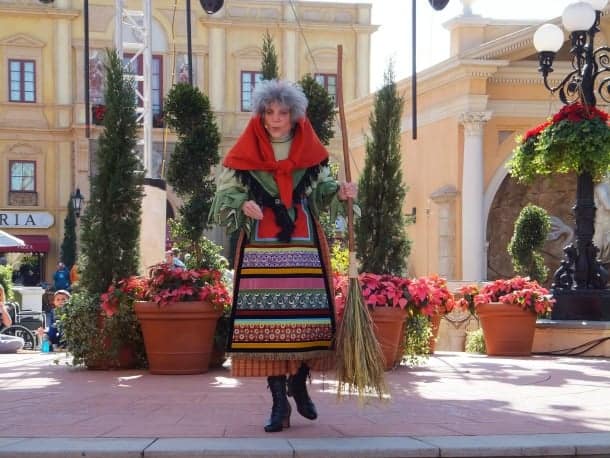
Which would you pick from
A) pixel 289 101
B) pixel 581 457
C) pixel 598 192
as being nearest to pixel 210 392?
pixel 289 101

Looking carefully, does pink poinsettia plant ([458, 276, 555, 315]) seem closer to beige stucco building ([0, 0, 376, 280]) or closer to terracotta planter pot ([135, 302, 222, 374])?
terracotta planter pot ([135, 302, 222, 374])

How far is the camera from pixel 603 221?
19.4 meters

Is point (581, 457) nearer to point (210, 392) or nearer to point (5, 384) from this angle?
point (210, 392)

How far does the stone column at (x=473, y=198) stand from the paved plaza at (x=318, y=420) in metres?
11.7

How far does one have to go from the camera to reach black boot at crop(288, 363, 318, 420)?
535 cm

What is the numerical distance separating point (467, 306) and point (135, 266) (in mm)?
3510

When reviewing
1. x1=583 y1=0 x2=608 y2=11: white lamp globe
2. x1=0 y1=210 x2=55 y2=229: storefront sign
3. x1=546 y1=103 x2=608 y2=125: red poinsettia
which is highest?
x1=583 y1=0 x2=608 y2=11: white lamp globe

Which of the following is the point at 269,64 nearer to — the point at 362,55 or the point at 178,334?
the point at 178,334

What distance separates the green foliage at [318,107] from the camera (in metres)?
9.02

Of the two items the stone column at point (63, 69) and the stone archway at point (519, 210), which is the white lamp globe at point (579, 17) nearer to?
the stone archway at point (519, 210)

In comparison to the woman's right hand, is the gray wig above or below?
above

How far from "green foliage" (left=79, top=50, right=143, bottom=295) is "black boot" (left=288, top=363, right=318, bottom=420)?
11.5 ft

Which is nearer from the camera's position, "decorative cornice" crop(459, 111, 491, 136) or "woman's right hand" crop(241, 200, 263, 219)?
"woman's right hand" crop(241, 200, 263, 219)

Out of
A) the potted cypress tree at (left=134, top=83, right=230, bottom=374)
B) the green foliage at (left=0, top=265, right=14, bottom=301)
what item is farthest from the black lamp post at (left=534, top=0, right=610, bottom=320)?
the green foliage at (left=0, top=265, right=14, bottom=301)
